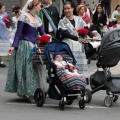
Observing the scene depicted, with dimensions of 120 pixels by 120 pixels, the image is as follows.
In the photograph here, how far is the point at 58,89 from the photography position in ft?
32.7

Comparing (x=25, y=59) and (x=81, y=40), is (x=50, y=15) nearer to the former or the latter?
(x=81, y=40)

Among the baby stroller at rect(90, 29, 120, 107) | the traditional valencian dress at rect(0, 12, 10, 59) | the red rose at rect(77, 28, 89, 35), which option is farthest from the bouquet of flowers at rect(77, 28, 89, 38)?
the traditional valencian dress at rect(0, 12, 10, 59)

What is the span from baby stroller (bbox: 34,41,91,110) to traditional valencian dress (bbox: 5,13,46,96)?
1.12 ft

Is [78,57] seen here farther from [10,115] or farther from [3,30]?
[3,30]

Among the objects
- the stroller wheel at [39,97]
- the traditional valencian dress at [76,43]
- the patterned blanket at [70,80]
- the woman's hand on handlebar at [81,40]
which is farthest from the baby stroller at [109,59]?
the stroller wheel at [39,97]

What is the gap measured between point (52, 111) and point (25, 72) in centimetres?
107

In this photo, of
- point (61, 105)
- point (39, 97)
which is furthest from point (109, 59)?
point (39, 97)

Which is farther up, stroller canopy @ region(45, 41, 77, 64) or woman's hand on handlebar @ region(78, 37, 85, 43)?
woman's hand on handlebar @ region(78, 37, 85, 43)

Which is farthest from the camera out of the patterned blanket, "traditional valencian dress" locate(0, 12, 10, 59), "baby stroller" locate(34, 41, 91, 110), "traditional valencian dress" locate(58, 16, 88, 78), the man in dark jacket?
"traditional valencian dress" locate(0, 12, 10, 59)

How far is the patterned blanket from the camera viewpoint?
9.70m

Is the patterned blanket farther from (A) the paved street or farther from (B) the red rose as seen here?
(B) the red rose

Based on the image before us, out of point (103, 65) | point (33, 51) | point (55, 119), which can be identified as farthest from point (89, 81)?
point (55, 119)

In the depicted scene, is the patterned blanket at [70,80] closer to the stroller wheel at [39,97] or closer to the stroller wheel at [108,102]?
the stroller wheel at [39,97]

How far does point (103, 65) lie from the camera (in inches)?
417
